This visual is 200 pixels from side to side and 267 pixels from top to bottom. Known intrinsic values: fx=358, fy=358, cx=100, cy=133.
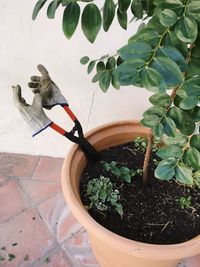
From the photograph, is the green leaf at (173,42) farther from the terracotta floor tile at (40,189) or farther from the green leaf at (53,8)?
the terracotta floor tile at (40,189)

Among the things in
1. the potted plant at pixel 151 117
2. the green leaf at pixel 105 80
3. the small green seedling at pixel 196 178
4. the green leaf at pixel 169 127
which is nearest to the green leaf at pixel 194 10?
the potted plant at pixel 151 117

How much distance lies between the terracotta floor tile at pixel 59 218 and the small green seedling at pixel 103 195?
1.15 feet

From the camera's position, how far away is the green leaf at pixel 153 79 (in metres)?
0.56

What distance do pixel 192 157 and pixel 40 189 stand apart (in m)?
0.93

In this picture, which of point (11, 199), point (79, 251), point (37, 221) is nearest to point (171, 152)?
point (79, 251)

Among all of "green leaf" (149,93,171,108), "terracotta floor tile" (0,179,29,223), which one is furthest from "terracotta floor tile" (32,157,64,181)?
"green leaf" (149,93,171,108)

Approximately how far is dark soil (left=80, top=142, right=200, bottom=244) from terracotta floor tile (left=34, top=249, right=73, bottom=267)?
1.08 feet

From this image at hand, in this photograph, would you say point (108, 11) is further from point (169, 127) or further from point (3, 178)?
point (3, 178)

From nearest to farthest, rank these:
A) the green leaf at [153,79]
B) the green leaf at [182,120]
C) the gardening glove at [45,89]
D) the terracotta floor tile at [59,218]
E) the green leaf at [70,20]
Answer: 1. the green leaf at [153,79]
2. the green leaf at [70,20]
3. the green leaf at [182,120]
4. the gardening glove at [45,89]
5. the terracotta floor tile at [59,218]

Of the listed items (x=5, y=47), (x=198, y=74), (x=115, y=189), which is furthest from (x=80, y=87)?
(x=198, y=74)

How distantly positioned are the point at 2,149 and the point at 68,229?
0.54 m

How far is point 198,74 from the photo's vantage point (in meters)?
0.73

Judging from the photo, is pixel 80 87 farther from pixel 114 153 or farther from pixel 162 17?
pixel 162 17

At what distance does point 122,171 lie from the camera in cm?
114
